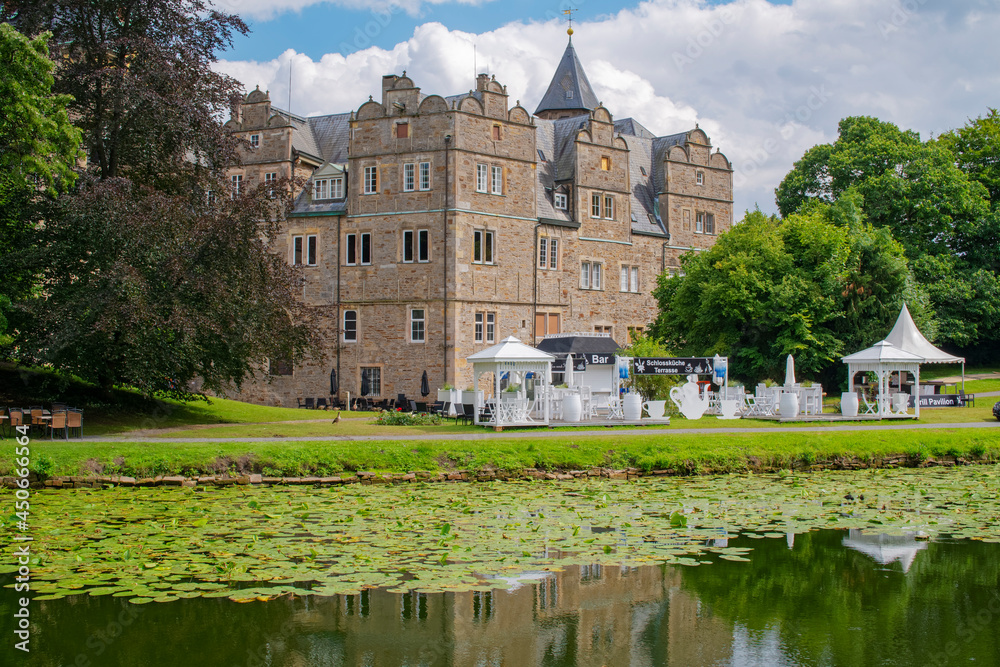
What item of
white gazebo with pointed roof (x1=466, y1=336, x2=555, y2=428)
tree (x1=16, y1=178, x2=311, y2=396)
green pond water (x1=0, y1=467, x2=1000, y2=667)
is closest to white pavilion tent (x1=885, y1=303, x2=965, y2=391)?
white gazebo with pointed roof (x1=466, y1=336, x2=555, y2=428)

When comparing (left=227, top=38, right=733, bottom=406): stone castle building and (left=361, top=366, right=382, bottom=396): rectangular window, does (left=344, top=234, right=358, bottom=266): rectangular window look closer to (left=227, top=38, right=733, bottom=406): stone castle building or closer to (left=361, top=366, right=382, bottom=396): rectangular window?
(left=227, top=38, right=733, bottom=406): stone castle building

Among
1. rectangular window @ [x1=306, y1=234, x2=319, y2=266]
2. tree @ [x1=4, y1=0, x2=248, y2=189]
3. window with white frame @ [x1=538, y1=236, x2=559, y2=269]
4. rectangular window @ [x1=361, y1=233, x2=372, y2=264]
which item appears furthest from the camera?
window with white frame @ [x1=538, y1=236, x2=559, y2=269]

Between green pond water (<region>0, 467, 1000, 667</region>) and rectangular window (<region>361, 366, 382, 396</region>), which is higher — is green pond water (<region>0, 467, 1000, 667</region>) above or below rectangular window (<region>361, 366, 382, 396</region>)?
below

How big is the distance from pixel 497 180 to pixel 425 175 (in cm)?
342

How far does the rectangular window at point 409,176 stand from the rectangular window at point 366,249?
2.86m

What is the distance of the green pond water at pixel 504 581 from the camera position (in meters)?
8.41

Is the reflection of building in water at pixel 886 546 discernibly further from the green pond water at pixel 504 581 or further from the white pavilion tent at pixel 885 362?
the white pavilion tent at pixel 885 362

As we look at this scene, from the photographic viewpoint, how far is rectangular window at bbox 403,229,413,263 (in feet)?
140

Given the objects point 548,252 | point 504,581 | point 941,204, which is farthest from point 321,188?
point 504,581

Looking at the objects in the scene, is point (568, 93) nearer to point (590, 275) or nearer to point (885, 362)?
point (590, 275)

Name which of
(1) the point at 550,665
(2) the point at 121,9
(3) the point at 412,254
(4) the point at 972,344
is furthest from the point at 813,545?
(4) the point at 972,344

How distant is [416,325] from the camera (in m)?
42.3

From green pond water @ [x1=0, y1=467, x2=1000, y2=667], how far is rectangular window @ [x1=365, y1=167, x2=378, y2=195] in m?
29.2

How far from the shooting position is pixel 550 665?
7.95 m
